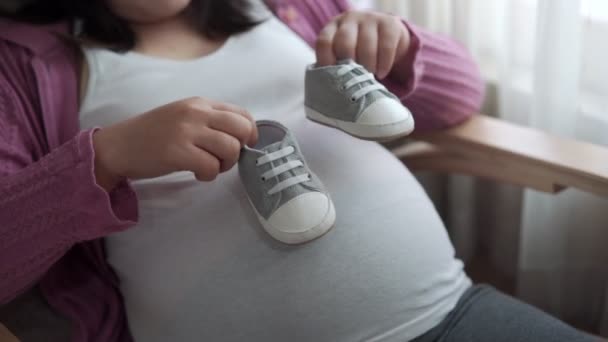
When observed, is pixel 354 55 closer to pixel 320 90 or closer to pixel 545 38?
pixel 320 90

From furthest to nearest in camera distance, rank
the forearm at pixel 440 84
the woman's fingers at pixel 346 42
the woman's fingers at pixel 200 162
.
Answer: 1. the forearm at pixel 440 84
2. the woman's fingers at pixel 346 42
3. the woman's fingers at pixel 200 162

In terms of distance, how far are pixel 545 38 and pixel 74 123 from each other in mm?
639

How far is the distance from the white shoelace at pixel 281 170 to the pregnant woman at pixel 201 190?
0.03 m

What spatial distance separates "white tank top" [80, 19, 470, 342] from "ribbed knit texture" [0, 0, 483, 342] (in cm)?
3

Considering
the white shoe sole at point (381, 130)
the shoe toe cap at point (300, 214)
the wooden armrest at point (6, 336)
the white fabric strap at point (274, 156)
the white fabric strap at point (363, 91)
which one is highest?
the white fabric strap at point (363, 91)

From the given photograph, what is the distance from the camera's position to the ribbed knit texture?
0.72 m

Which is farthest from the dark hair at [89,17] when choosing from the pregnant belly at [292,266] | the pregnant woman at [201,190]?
Result: the pregnant belly at [292,266]

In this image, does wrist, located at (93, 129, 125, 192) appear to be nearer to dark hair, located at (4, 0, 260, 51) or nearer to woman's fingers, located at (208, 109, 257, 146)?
woman's fingers, located at (208, 109, 257, 146)

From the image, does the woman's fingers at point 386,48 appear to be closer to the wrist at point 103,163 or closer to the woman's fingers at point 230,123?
the woman's fingers at point 230,123

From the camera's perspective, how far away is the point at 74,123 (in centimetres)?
86

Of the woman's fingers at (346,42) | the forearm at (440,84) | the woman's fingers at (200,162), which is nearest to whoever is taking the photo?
the woman's fingers at (200,162)

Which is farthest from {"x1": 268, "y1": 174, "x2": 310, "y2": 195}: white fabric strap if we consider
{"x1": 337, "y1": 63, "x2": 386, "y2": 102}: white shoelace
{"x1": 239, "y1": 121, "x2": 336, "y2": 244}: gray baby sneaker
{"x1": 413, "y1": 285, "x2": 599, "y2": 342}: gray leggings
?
{"x1": 413, "y1": 285, "x2": 599, "y2": 342}: gray leggings

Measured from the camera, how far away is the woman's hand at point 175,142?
0.70 metres

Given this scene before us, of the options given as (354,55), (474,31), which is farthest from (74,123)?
(474,31)
